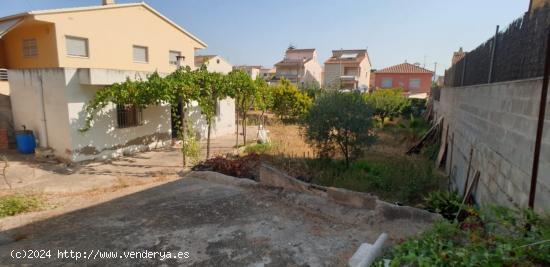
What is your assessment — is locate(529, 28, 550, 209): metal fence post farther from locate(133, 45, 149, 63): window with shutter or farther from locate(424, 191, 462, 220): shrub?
locate(133, 45, 149, 63): window with shutter

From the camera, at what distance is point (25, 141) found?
9.07 m

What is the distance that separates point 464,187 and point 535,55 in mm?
2884

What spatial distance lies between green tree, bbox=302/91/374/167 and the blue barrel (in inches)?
342

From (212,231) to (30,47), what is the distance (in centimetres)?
1327

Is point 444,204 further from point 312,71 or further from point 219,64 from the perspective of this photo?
point 312,71

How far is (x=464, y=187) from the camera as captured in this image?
5035 millimetres

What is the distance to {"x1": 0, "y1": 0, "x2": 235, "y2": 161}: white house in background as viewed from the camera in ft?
26.4

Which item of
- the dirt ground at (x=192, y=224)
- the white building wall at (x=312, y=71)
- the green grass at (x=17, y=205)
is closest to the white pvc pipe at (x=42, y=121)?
the dirt ground at (x=192, y=224)

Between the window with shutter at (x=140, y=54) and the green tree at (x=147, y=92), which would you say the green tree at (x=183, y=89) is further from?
the window with shutter at (x=140, y=54)

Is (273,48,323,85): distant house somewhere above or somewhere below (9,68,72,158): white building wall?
above

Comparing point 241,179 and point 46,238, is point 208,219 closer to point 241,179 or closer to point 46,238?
point 241,179

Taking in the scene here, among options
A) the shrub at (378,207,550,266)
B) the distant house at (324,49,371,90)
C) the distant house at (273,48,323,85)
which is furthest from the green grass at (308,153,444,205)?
the distant house at (324,49,371,90)

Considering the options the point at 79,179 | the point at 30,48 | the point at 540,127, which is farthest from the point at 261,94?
the point at 30,48

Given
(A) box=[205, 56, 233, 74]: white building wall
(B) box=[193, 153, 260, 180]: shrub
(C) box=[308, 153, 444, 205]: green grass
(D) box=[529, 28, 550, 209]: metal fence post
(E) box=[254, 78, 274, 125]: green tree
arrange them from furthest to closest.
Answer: (A) box=[205, 56, 233, 74]: white building wall < (E) box=[254, 78, 274, 125]: green tree < (B) box=[193, 153, 260, 180]: shrub < (C) box=[308, 153, 444, 205]: green grass < (D) box=[529, 28, 550, 209]: metal fence post
